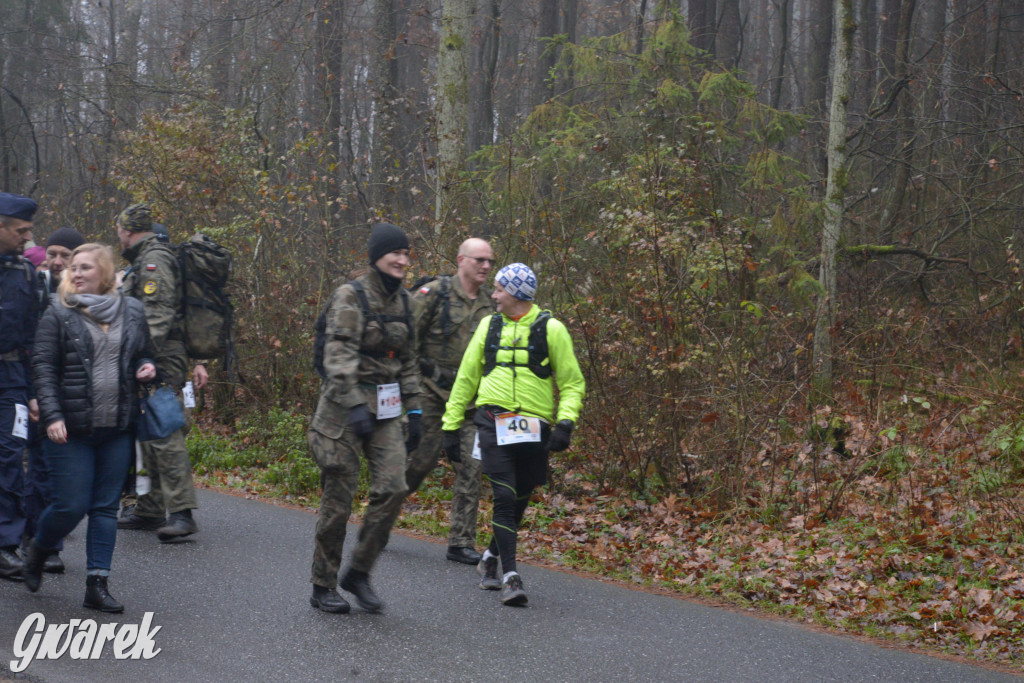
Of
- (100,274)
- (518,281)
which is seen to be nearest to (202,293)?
(100,274)

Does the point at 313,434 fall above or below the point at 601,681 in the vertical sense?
above

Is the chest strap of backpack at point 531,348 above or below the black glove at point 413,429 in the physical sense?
above

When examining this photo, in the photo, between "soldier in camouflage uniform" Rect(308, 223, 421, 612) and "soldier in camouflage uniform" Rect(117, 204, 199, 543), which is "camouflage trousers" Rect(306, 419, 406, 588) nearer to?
"soldier in camouflage uniform" Rect(308, 223, 421, 612)

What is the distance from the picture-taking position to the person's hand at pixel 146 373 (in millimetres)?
5957

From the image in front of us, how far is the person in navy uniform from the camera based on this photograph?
6.31m

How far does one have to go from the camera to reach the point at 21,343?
6.46 meters

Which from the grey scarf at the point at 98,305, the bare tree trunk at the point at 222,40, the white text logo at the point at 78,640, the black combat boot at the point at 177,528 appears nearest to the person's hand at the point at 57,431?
the grey scarf at the point at 98,305

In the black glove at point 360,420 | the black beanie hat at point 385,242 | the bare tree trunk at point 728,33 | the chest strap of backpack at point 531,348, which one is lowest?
the black glove at point 360,420

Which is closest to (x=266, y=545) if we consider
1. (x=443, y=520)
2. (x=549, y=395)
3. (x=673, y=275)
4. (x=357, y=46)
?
(x=443, y=520)

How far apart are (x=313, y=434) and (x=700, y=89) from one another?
1006cm

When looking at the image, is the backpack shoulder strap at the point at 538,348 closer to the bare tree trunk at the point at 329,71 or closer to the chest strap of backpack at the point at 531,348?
the chest strap of backpack at the point at 531,348

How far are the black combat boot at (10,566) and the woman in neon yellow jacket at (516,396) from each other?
2.91 metres

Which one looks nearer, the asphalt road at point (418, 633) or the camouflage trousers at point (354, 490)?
the asphalt road at point (418, 633)

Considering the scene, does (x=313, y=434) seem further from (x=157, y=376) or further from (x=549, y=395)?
(x=549, y=395)
